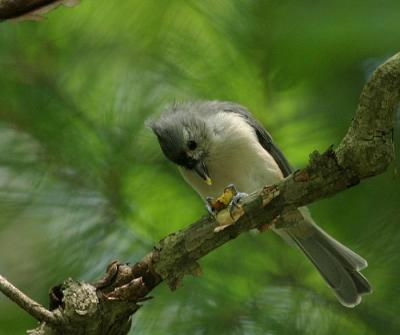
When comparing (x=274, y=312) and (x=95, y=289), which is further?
(x=274, y=312)

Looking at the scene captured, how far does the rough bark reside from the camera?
1.44 m

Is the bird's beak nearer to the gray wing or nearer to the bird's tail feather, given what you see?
the gray wing

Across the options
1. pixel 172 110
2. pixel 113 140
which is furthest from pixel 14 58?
pixel 172 110

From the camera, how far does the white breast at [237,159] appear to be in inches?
99.3

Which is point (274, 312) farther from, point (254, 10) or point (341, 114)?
point (254, 10)

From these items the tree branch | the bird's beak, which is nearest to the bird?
the bird's beak

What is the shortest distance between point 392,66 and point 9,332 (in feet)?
3.83

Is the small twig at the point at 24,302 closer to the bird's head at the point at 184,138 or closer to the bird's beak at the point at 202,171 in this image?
the bird's head at the point at 184,138

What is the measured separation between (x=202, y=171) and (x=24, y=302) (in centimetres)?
98

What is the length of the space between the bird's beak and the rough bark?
0.74 m

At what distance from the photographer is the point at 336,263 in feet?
7.47

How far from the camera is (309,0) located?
1.88 meters

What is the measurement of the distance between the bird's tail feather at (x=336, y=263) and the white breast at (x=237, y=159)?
0.30 meters

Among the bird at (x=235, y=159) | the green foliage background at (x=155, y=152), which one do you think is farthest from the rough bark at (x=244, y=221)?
the bird at (x=235, y=159)
